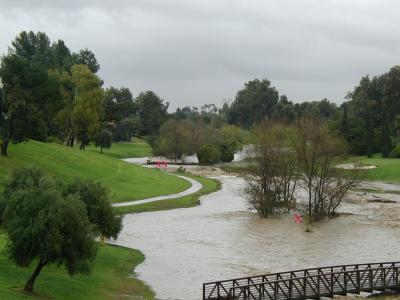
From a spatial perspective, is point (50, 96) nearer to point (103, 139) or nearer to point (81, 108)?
point (81, 108)

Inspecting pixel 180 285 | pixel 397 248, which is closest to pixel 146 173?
pixel 397 248

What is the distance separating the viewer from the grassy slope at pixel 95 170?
286 feet

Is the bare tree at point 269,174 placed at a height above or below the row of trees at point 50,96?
below

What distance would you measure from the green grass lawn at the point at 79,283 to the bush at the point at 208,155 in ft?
384

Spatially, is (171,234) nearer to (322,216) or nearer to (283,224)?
(283,224)

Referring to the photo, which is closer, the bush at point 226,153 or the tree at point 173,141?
the bush at point 226,153

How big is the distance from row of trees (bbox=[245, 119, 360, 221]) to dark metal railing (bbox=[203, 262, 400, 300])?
30580 mm

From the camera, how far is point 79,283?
119ft

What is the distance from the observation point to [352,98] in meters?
196

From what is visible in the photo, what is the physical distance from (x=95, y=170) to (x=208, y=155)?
6488cm

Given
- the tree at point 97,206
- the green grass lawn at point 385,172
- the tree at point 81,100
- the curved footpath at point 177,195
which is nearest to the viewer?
the tree at point 97,206

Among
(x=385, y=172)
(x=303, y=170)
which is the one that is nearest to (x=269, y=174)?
(x=303, y=170)

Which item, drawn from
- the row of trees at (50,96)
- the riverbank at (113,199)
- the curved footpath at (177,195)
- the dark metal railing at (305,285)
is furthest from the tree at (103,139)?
the dark metal railing at (305,285)

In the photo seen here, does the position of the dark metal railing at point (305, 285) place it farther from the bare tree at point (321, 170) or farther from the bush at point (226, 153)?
the bush at point (226, 153)
